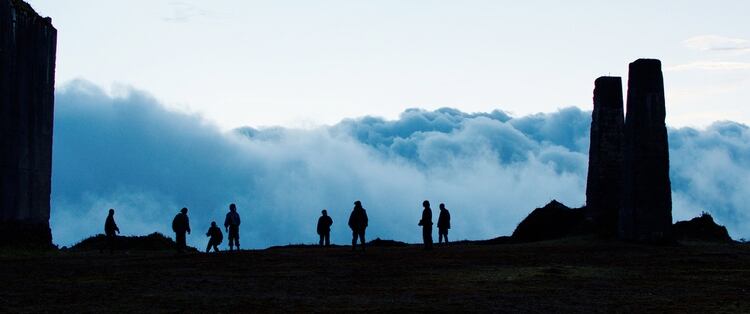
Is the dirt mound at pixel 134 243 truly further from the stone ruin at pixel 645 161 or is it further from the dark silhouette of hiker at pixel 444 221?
the stone ruin at pixel 645 161

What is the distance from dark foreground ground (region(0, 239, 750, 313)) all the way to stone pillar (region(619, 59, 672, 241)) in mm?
4739

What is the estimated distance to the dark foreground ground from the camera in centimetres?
1379

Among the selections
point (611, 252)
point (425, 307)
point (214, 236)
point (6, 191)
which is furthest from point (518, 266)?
point (6, 191)

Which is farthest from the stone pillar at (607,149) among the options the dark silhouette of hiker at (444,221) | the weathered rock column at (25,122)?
the weathered rock column at (25,122)

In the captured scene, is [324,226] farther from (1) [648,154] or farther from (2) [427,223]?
(1) [648,154]

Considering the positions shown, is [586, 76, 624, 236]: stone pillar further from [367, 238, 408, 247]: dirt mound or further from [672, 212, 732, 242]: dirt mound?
[367, 238, 408, 247]: dirt mound

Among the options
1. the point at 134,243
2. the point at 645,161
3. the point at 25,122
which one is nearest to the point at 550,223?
the point at 645,161

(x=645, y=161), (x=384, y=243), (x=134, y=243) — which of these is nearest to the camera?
(x=645, y=161)

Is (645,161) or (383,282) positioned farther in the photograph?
(645,161)

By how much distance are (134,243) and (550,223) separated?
17.0 metres

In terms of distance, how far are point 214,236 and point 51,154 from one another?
340 inches

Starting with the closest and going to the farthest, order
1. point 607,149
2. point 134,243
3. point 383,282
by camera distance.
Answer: point 383,282
point 134,243
point 607,149

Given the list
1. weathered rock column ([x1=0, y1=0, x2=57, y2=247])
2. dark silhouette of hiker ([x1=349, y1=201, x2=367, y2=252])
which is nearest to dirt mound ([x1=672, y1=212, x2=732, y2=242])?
dark silhouette of hiker ([x1=349, y1=201, x2=367, y2=252])

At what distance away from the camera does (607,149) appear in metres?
36.5
